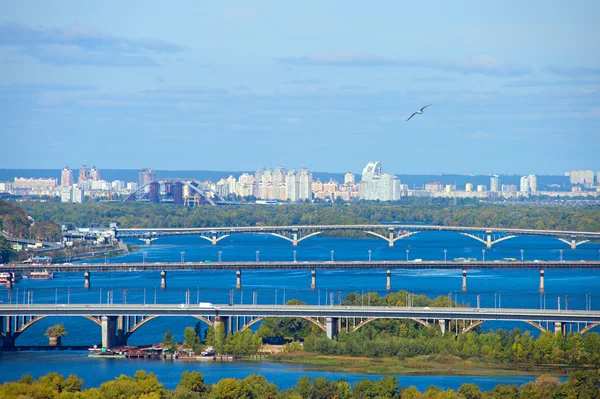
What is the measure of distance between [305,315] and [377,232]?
162 feet

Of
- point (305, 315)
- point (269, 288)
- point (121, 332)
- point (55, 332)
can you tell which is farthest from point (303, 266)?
point (55, 332)

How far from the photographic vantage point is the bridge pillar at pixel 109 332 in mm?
35562

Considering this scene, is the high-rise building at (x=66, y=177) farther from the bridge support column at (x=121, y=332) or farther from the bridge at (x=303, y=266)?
the bridge support column at (x=121, y=332)

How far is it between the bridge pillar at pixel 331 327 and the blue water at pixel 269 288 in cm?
324

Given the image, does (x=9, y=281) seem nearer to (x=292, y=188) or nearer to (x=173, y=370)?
(x=173, y=370)

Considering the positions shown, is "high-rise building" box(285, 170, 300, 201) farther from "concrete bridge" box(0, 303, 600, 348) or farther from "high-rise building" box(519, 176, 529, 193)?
"concrete bridge" box(0, 303, 600, 348)

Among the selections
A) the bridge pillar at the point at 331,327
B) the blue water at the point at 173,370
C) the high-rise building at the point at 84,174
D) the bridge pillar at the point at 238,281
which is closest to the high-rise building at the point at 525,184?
the high-rise building at the point at 84,174

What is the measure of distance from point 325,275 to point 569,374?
26423mm

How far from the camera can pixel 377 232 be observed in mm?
85438

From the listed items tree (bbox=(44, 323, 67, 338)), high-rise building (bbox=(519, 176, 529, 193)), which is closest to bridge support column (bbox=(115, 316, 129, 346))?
tree (bbox=(44, 323, 67, 338))

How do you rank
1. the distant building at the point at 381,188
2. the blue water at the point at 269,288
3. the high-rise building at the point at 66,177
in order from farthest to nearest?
the high-rise building at the point at 66,177 < the distant building at the point at 381,188 < the blue water at the point at 269,288

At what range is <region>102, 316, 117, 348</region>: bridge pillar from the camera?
35562 millimetres

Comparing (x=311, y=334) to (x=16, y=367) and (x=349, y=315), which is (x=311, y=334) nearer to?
(x=349, y=315)

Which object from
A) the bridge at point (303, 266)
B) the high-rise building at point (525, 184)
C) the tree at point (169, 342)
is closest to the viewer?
the tree at point (169, 342)
